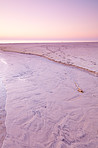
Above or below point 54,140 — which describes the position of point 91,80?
above

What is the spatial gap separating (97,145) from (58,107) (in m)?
1.22

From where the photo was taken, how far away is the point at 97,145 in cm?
192

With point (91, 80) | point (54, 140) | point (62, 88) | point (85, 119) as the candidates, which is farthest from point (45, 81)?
point (54, 140)

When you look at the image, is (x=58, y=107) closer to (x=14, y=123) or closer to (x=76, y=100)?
(x=76, y=100)

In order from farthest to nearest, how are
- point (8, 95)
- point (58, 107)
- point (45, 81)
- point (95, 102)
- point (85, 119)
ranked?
point (45, 81)
point (8, 95)
point (95, 102)
point (58, 107)
point (85, 119)

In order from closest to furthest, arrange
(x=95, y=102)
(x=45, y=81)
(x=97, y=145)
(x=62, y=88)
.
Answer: (x=97, y=145) → (x=95, y=102) → (x=62, y=88) → (x=45, y=81)

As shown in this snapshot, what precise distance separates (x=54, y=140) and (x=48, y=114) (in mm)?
705

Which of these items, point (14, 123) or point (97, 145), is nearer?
point (97, 145)

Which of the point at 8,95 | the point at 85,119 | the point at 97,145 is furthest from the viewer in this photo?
the point at 8,95


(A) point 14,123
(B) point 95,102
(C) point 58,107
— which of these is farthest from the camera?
(B) point 95,102

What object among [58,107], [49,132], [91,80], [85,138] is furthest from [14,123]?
[91,80]

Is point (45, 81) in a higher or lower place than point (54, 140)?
higher

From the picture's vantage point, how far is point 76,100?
3244 mm

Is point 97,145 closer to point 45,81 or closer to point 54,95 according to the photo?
point 54,95
